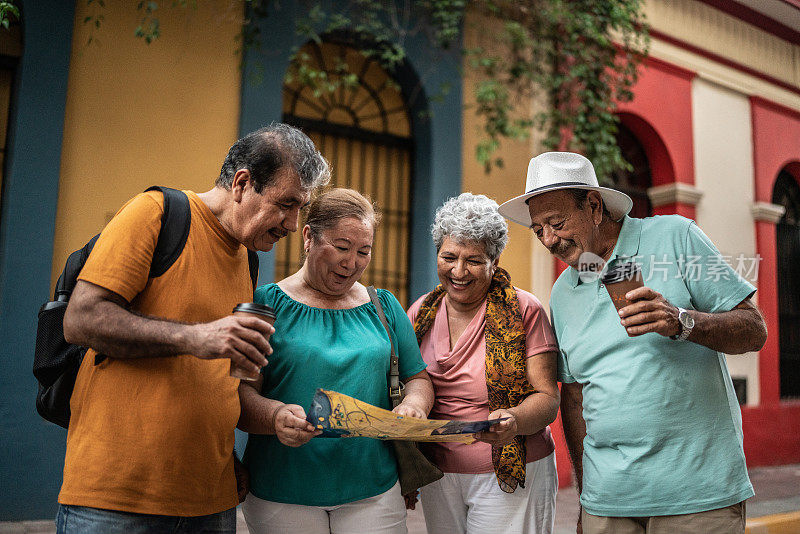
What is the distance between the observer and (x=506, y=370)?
267 centimetres

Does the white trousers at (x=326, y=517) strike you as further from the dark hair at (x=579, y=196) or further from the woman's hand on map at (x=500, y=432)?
the dark hair at (x=579, y=196)

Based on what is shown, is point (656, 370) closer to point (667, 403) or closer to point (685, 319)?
point (667, 403)

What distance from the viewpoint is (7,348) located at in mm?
4910

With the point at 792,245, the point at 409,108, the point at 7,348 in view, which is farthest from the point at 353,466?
the point at 792,245

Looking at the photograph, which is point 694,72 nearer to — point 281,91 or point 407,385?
point 281,91

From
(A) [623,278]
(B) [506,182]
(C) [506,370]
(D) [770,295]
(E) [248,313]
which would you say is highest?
(B) [506,182]

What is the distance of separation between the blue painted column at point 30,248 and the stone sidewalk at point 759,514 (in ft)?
0.66

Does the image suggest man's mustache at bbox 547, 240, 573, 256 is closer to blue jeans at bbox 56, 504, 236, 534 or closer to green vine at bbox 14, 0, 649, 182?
blue jeans at bbox 56, 504, 236, 534

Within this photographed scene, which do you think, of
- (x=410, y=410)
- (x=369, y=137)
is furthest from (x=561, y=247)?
(x=369, y=137)

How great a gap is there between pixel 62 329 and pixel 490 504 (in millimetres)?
1648

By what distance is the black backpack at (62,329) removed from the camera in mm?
2006

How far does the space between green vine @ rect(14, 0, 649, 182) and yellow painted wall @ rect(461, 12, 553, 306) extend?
81 millimetres

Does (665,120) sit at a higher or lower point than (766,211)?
higher

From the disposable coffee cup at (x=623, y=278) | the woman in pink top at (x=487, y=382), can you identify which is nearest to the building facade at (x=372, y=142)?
the woman in pink top at (x=487, y=382)
